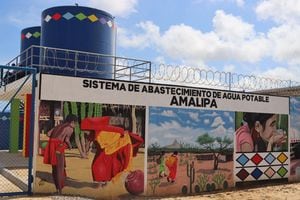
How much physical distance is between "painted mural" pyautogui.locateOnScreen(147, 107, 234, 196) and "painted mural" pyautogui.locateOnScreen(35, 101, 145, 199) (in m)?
0.54

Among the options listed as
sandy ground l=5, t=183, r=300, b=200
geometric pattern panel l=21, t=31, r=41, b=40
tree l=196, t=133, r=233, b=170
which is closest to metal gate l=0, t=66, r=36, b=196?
geometric pattern panel l=21, t=31, r=41, b=40

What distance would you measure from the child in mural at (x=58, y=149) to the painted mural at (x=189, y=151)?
2682mm

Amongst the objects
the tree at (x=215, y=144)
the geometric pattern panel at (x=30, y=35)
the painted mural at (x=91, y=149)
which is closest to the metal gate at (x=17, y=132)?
the painted mural at (x=91, y=149)

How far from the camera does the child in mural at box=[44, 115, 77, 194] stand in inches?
456

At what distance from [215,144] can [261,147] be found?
7.23 ft

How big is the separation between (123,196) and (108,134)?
1.78m

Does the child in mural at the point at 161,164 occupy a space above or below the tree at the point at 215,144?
below

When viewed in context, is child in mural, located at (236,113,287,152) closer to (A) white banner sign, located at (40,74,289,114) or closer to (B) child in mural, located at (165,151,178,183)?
(A) white banner sign, located at (40,74,289,114)

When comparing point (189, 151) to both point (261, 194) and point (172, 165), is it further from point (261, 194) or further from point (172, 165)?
point (261, 194)

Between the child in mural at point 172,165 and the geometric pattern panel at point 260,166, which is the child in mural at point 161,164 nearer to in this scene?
the child in mural at point 172,165

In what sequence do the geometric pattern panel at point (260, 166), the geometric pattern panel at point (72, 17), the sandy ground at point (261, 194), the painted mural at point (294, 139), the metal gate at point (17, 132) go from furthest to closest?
the painted mural at point (294, 139), the geometric pattern panel at point (72, 17), the geometric pattern panel at point (260, 166), the sandy ground at point (261, 194), the metal gate at point (17, 132)

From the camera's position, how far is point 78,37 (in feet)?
54.4

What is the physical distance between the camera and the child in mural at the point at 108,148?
12328mm

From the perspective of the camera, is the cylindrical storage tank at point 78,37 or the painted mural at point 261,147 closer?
the painted mural at point 261,147
